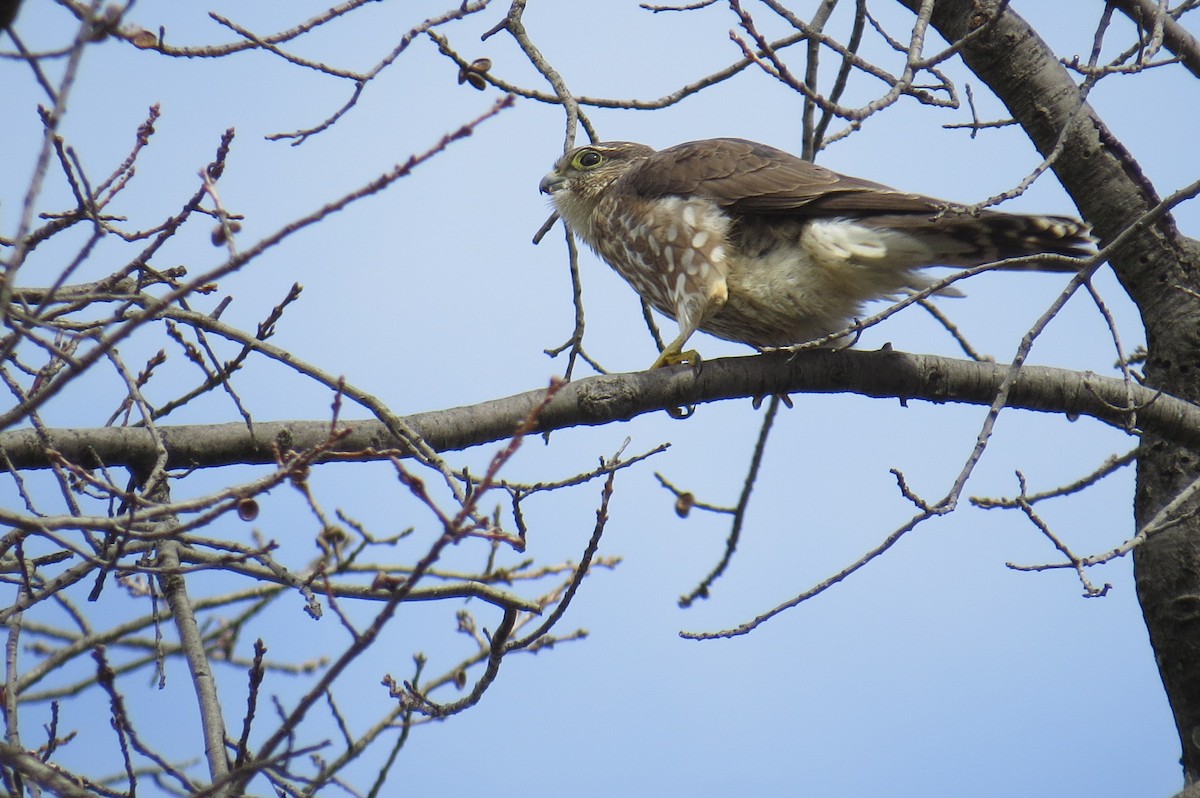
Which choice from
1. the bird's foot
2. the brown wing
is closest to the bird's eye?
the brown wing

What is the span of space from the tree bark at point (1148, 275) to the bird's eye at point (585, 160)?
174 cm

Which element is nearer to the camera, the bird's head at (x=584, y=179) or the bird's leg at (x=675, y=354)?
the bird's leg at (x=675, y=354)

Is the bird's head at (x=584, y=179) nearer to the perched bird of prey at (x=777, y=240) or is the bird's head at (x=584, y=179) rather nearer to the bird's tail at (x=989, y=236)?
the perched bird of prey at (x=777, y=240)

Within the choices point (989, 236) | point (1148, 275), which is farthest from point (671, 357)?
point (1148, 275)

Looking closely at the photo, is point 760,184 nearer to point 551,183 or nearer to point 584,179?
point 584,179

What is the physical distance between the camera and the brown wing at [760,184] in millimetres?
4016

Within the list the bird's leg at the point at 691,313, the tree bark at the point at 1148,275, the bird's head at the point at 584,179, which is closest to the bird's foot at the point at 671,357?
the bird's leg at the point at 691,313

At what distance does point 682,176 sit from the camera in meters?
4.50

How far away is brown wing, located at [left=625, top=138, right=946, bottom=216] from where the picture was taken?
4016 millimetres

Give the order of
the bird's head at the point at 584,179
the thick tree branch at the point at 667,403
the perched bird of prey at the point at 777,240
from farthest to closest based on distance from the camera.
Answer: the bird's head at the point at 584,179
the perched bird of prey at the point at 777,240
the thick tree branch at the point at 667,403

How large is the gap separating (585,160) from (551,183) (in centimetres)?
20

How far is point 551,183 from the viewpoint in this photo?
5297 mm

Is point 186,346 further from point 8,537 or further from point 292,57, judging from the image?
point 292,57

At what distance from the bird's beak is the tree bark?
184cm
